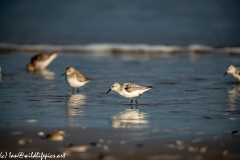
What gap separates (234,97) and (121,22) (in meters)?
19.5

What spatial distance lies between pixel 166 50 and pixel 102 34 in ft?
19.6

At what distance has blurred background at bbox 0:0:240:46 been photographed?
24.7m

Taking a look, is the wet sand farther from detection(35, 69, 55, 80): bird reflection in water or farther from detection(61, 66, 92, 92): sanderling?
detection(35, 69, 55, 80): bird reflection in water

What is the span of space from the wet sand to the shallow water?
47 centimetres

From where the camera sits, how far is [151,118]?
8680mm

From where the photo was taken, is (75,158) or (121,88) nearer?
(75,158)

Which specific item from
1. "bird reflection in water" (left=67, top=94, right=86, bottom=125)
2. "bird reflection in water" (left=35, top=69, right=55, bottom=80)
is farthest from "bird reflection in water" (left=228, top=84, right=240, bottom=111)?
"bird reflection in water" (left=35, top=69, right=55, bottom=80)

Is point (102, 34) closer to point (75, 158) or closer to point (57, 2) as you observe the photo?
point (57, 2)

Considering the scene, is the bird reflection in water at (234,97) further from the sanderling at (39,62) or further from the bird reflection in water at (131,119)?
the sanderling at (39,62)

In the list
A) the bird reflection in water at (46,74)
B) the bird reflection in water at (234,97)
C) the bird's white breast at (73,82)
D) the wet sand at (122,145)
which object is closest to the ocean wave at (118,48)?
the bird reflection in water at (46,74)

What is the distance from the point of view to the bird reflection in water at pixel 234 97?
9773 mm

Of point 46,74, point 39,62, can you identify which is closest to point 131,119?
point 46,74

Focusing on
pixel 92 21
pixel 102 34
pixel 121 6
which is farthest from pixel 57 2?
pixel 102 34

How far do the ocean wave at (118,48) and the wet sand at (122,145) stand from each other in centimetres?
1358
